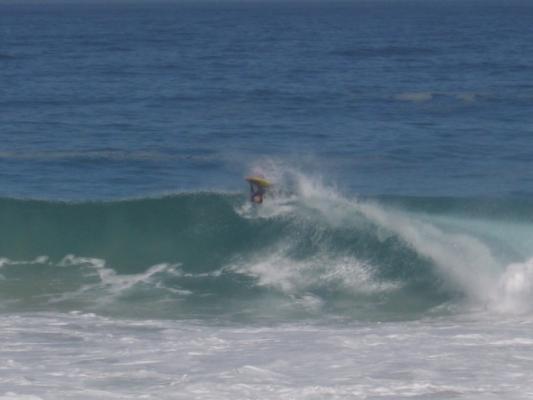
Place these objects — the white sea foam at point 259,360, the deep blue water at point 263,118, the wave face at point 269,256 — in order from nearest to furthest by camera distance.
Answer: the white sea foam at point 259,360 → the wave face at point 269,256 → the deep blue water at point 263,118

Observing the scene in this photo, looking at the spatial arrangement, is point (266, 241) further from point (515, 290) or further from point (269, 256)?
point (515, 290)

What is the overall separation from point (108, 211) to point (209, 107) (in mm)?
12994

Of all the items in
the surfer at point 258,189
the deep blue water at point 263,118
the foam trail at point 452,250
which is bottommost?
the foam trail at point 452,250

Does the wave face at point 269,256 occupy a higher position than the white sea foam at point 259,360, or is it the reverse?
the wave face at point 269,256

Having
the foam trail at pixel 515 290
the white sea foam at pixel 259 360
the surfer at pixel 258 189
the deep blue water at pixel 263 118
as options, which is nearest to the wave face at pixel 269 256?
the foam trail at pixel 515 290

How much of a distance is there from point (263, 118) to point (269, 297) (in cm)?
1485

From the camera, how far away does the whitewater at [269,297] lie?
10.3 meters

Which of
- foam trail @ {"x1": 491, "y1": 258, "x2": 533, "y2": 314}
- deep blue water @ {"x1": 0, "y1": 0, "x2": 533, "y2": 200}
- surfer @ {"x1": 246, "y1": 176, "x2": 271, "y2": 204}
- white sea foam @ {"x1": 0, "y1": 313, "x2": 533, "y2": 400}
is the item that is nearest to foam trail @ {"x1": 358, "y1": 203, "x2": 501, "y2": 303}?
foam trail @ {"x1": 491, "y1": 258, "x2": 533, "y2": 314}

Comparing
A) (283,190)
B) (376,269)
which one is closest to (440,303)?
(376,269)

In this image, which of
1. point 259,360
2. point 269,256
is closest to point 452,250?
point 269,256

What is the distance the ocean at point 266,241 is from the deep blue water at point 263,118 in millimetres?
115

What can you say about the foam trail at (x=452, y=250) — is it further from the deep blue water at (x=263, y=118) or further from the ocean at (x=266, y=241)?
the deep blue water at (x=263, y=118)

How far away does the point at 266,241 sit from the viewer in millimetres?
17250

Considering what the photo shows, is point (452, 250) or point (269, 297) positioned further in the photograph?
point (452, 250)
